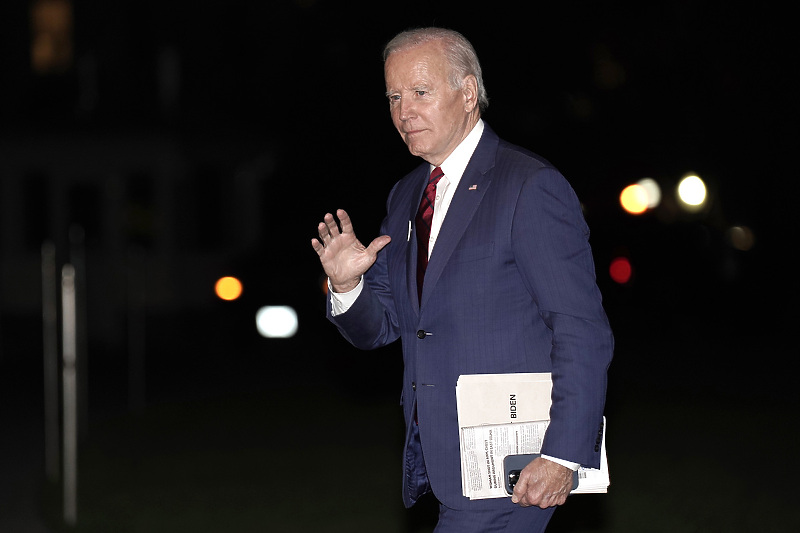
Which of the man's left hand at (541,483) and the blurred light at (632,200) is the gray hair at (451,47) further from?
the blurred light at (632,200)

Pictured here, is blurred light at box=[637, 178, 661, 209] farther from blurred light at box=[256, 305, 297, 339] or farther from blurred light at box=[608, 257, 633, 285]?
blurred light at box=[256, 305, 297, 339]

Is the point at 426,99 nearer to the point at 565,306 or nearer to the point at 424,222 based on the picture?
the point at 424,222

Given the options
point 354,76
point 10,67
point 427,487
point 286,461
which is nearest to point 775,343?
point 354,76

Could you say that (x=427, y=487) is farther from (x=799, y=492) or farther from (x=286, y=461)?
(x=286, y=461)

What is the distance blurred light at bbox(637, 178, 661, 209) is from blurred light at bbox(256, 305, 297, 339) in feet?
42.1

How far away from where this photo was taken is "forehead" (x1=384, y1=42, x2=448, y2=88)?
3621mm

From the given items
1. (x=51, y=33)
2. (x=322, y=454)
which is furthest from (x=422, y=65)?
(x=51, y=33)

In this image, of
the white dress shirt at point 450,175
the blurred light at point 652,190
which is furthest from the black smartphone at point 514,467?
the blurred light at point 652,190

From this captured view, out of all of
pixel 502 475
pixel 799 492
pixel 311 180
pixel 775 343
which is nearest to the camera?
pixel 502 475

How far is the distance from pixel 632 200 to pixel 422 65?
24.2m

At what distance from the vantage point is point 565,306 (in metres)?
3.30

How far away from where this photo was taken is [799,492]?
874 cm

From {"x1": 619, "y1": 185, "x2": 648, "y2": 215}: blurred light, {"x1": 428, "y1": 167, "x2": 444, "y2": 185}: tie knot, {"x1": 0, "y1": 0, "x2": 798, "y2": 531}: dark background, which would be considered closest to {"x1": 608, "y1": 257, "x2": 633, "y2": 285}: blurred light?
{"x1": 0, "y1": 0, "x2": 798, "y2": 531}: dark background

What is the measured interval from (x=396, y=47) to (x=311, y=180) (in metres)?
22.7
